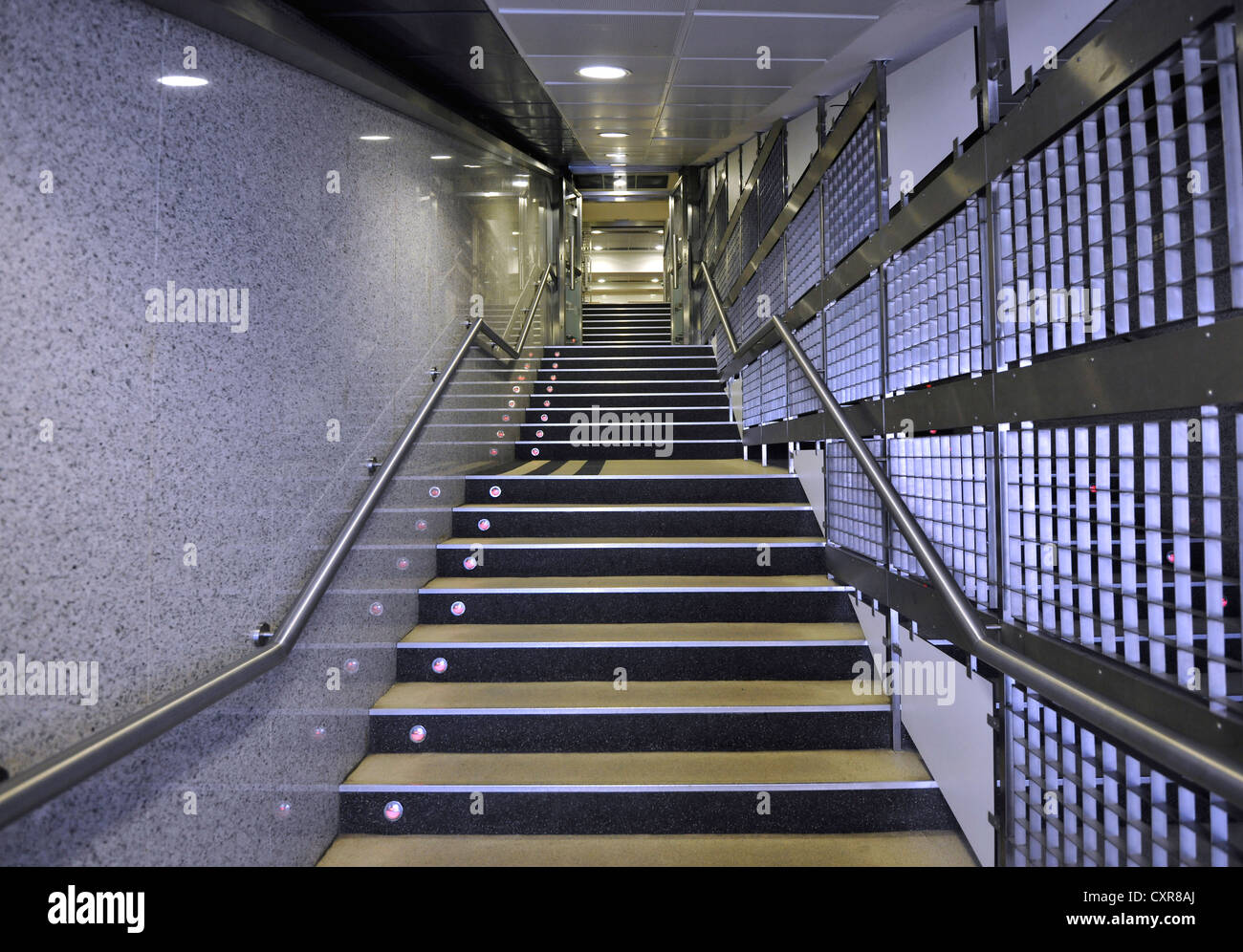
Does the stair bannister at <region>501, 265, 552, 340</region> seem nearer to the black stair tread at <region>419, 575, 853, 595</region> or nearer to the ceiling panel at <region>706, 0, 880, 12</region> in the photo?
the black stair tread at <region>419, 575, 853, 595</region>

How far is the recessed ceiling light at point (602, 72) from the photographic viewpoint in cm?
380

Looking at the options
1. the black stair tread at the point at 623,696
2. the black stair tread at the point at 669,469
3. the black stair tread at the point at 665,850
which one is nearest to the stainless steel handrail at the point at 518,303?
the black stair tread at the point at 669,469

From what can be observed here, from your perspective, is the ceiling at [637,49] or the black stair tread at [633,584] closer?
the ceiling at [637,49]

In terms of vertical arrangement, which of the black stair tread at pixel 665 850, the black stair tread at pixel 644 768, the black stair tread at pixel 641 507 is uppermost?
the black stair tread at pixel 641 507

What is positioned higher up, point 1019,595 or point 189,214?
point 189,214

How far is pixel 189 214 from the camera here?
1.72m

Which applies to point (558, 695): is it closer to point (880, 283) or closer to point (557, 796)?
point (557, 796)

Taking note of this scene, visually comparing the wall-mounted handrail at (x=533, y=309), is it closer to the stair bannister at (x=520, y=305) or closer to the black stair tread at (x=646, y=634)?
the stair bannister at (x=520, y=305)

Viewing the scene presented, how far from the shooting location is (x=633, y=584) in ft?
10.3

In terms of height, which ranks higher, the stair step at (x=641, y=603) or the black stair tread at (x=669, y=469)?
the black stair tread at (x=669, y=469)

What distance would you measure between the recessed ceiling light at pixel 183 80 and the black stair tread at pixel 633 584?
192 cm
